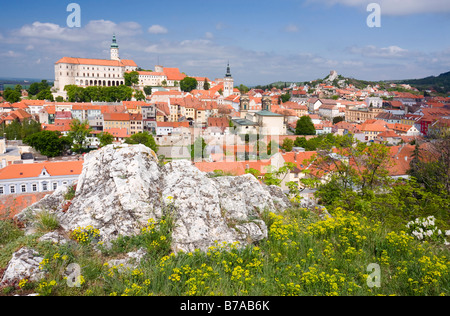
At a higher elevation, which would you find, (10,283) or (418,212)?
(10,283)

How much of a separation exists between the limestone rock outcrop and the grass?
25 centimetres

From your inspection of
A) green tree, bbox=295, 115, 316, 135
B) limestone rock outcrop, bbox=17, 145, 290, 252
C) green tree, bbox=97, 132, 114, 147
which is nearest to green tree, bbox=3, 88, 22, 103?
green tree, bbox=97, 132, 114, 147

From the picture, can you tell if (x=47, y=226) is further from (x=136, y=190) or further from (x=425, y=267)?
(x=425, y=267)

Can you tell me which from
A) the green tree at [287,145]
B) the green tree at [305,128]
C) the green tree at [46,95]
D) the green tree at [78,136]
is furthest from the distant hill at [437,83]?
the green tree at [46,95]

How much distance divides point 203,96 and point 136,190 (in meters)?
90.7

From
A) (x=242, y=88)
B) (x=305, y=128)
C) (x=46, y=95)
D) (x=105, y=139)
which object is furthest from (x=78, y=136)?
(x=242, y=88)

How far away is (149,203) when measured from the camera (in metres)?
4.88

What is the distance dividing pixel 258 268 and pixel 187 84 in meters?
108

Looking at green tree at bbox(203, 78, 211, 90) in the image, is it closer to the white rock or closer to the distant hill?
the distant hill

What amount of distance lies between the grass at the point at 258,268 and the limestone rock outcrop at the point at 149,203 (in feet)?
0.81

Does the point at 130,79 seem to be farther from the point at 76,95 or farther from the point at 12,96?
the point at 12,96

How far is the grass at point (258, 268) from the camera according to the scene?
3518 millimetres
